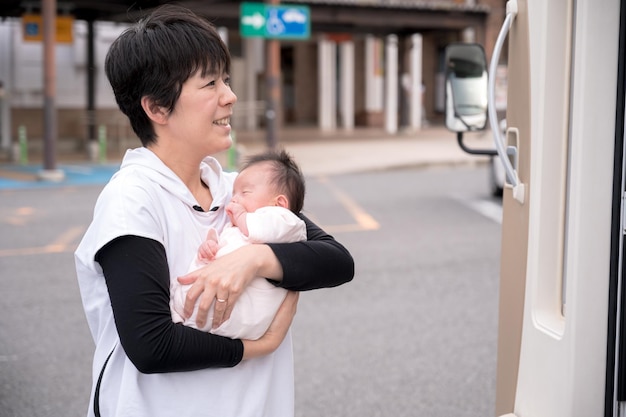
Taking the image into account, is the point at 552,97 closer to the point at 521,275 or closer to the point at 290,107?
the point at 521,275

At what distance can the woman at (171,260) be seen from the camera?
1919mm

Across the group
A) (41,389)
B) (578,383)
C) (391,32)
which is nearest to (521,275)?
(578,383)

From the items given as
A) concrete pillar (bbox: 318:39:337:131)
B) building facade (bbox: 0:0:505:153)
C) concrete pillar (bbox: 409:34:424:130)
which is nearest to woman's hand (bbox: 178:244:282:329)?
building facade (bbox: 0:0:505:153)

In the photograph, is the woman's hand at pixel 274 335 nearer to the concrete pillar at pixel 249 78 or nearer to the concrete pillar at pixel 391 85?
the concrete pillar at pixel 249 78

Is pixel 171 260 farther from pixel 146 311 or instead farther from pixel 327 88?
pixel 327 88

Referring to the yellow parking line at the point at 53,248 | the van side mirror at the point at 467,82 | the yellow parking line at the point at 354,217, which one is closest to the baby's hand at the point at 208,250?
the van side mirror at the point at 467,82

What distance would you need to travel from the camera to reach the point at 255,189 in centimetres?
221

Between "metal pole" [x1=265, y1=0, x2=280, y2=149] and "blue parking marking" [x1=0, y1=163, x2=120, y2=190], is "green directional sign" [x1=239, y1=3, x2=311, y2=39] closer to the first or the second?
"metal pole" [x1=265, y1=0, x2=280, y2=149]

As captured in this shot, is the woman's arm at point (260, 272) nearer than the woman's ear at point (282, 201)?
Yes

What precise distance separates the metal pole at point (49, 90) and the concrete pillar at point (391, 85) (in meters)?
18.0

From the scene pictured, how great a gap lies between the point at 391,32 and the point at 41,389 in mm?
26005

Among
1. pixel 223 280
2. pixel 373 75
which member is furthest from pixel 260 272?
pixel 373 75

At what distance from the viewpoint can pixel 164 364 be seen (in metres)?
1.93

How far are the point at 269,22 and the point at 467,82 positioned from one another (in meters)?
16.3
